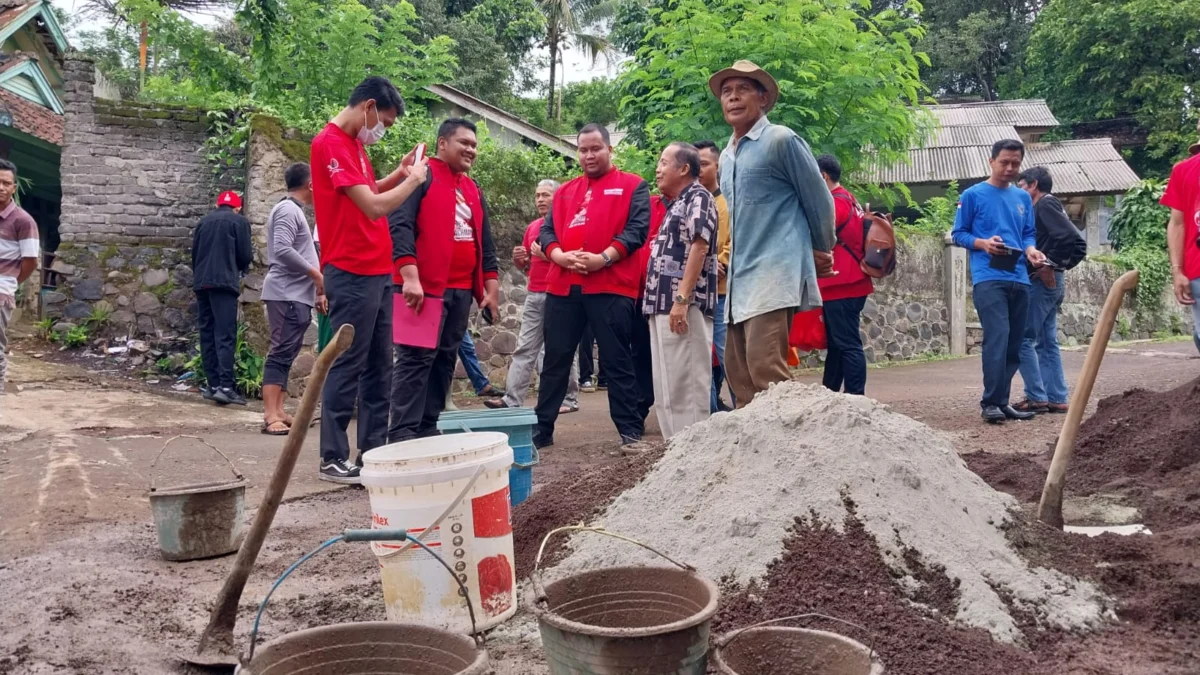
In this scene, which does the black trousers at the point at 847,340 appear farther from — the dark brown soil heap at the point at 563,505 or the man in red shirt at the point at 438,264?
the dark brown soil heap at the point at 563,505

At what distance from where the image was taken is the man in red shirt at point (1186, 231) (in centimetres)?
462

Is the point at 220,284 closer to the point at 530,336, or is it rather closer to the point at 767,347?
the point at 530,336

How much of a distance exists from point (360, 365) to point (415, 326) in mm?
437

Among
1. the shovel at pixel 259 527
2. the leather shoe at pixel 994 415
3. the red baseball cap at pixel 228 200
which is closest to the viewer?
the shovel at pixel 259 527

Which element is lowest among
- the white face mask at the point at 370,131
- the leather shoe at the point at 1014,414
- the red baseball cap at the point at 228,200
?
the leather shoe at the point at 1014,414

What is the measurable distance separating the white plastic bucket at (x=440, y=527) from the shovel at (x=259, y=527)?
32cm

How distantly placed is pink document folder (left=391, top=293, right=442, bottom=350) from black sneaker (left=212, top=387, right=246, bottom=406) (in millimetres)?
3759

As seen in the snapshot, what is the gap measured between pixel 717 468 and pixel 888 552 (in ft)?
2.19

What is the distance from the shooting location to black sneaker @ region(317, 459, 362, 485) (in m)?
4.49

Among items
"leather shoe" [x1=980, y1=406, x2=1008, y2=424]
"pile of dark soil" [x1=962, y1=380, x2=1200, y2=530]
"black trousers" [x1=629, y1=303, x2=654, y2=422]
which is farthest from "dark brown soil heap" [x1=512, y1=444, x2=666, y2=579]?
"leather shoe" [x1=980, y1=406, x2=1008, y2=424]

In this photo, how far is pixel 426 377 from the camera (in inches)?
186

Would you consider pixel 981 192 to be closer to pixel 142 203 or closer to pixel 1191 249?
pixel 1191 249

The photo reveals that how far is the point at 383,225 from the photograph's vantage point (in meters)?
4.47

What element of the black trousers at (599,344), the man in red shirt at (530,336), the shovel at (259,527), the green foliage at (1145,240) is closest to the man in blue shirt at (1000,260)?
the black trousers at (599,344)
